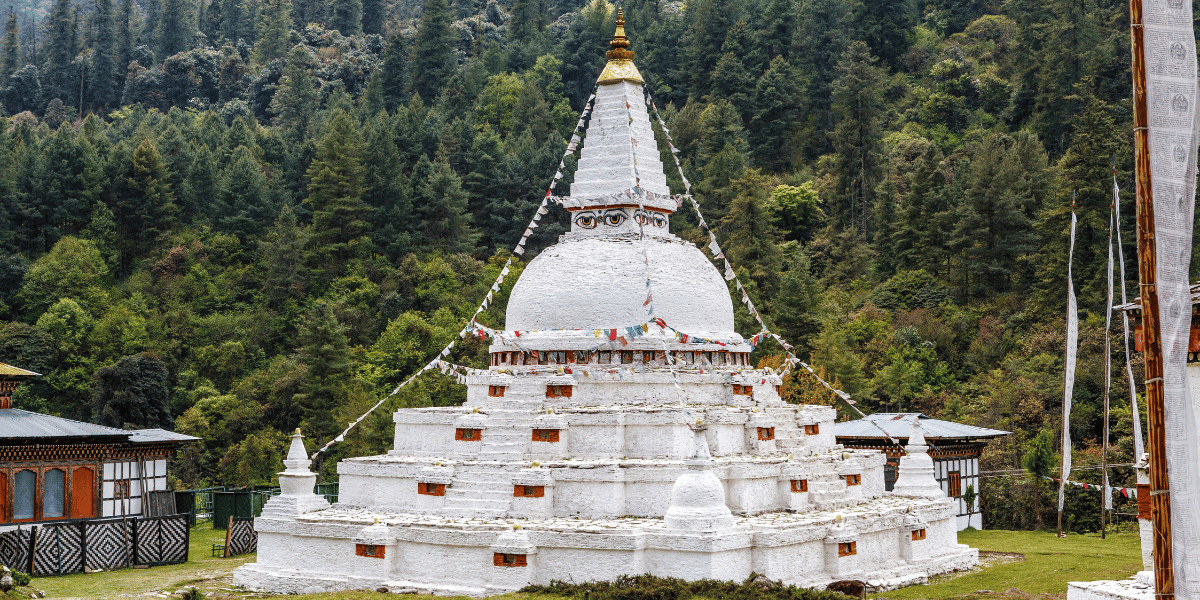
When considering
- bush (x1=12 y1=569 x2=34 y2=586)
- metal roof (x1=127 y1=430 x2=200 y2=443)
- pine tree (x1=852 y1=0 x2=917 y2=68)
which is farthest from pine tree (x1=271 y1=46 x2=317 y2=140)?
bush (x1=12 y1=569 x2=34 y2=586)

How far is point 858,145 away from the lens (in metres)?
65.8

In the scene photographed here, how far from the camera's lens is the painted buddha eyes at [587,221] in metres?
29.5

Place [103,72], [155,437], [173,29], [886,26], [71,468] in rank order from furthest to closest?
[173,29], [103,72], [886,26], [155,437], [71,468]

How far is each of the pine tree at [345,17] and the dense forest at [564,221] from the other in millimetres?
24102

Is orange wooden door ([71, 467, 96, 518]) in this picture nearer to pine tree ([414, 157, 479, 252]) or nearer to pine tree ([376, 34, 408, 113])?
pine tree ([414, 157, 479, 252])

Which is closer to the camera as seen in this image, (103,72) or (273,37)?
(273,37)

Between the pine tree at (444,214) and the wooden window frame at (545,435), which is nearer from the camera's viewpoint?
the wooden window frame at (545,435)

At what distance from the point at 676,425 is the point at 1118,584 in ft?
28.8

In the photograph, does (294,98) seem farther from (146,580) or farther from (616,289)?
(146,580)

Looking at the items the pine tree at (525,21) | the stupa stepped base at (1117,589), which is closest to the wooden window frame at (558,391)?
the stupa stepped base at (1117,589)

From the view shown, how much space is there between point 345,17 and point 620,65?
92.9m

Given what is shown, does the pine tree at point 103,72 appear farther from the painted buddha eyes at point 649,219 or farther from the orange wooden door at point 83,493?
the painted buddha eyes at point 649,219

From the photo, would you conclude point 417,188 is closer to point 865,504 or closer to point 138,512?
point 138,512

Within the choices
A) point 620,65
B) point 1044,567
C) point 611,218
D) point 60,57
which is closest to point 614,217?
point 611,218
